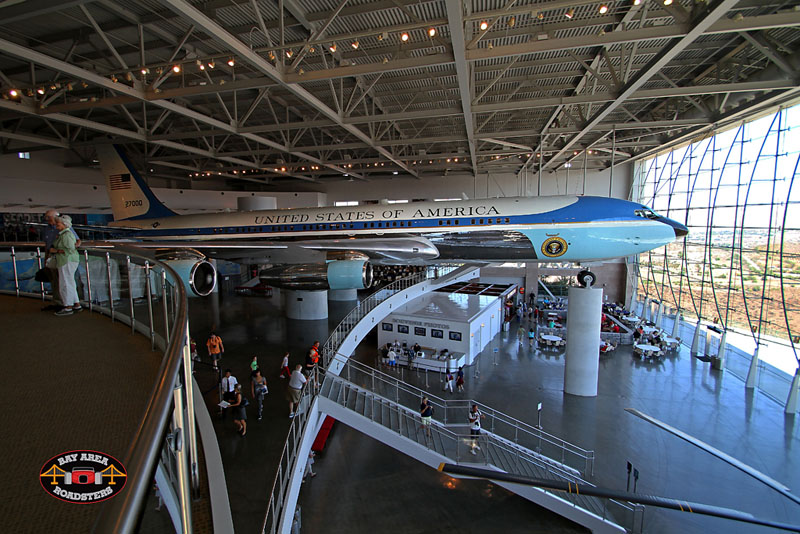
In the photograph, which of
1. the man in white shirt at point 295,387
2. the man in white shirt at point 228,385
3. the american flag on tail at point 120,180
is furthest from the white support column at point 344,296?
the man in white shirt at point 228,385

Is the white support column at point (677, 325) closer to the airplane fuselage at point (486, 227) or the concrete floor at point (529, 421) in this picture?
the concrete floor at point (529, 421)

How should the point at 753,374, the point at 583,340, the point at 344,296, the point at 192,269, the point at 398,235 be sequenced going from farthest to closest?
1. the point at 344,296
2. the point at 753,374
3. the point at 583,340
4. the point at 398,235
5. the point at 192,269

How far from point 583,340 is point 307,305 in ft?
38.8

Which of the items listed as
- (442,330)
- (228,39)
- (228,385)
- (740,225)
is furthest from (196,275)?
(740,225)

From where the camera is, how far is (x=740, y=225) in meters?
16.8

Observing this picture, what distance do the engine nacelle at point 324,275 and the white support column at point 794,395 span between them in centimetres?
1701

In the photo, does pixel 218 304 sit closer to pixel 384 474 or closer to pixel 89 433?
pixel 384 474

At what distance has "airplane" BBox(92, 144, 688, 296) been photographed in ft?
39.2

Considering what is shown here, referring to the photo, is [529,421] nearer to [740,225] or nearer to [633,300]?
[740,225]

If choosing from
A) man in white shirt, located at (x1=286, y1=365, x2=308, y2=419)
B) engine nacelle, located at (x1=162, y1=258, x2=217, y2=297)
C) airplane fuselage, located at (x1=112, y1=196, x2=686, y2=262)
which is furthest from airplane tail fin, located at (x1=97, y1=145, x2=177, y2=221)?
man in white shirt, located at (x1=286, y1=365, x2=308, y2=419)

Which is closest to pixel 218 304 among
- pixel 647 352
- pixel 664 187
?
pixel 647 352

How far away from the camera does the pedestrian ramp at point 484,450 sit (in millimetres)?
9797

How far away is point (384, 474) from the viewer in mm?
11773

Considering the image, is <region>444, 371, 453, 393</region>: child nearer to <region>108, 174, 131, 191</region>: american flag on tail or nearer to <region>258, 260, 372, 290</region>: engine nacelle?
<region>258, 260, 372, 290</region>: engine nacelle
